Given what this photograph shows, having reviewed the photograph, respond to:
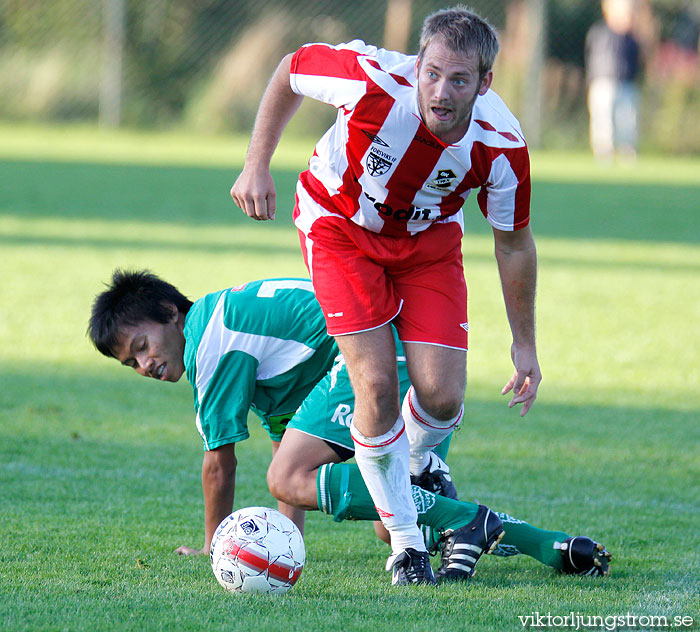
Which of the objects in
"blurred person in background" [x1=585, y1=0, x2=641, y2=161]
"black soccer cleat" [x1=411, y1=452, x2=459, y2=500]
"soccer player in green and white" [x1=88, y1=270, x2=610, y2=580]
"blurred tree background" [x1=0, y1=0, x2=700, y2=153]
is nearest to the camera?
"soccer player in green and white" [x1=88, y1=270, x2=610, y2=580]

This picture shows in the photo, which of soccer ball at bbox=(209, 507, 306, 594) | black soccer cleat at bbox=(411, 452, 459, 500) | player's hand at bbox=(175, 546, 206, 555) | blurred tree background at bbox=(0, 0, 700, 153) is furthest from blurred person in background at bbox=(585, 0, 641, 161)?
soccer ball at bbox=(209, 507, 306, 594)

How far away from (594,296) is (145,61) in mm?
17737

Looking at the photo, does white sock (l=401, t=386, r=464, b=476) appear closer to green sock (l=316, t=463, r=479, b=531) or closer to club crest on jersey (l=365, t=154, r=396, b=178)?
green sock (l=316, t=463, r=479, b=531)

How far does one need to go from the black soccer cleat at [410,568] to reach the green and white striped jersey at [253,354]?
0.67 meters

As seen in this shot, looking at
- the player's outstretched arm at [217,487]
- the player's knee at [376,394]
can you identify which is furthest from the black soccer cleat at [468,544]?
the player's outstretched arm at [217,487]

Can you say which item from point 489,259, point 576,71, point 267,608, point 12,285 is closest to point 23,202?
point 12,285

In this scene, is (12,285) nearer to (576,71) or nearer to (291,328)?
(291,328)

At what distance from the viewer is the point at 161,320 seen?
12.8 feet

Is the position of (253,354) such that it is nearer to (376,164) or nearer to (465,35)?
(376,164)

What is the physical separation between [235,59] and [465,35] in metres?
22.2

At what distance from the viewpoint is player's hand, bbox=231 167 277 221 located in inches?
140

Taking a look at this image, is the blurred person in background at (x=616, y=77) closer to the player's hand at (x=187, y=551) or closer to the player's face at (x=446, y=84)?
the player's face at (x=446, y=84)

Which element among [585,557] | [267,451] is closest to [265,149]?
[585,557]

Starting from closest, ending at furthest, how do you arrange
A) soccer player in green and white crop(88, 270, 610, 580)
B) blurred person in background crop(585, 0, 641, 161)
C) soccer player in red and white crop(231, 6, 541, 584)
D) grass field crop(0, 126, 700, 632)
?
grass field crop(0, 126, 700, 632), soccer player in red and white crop(231, 6, 541, 584), soccer player in green and white crop(88, 270, 610, 580), blurred person in background crop(585, 0, 641, 161)
